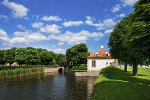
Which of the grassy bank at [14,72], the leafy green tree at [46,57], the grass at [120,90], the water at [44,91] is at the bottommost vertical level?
the water at [44,91]

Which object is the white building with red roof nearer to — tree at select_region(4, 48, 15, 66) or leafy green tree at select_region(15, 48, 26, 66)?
leafy green tree at select_region(15, 48, 26, 66)

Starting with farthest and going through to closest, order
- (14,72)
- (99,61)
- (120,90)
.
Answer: (99,61) → (14,72) → (120,90)

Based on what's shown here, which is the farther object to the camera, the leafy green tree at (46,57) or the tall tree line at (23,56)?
the leafy green tree at (46,57)

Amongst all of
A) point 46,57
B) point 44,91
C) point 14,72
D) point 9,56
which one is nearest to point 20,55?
point 9,56

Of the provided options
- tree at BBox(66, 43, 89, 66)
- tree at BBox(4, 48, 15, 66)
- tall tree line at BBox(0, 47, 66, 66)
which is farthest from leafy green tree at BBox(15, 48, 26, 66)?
tree at BBox(66, 43, 89, 66)

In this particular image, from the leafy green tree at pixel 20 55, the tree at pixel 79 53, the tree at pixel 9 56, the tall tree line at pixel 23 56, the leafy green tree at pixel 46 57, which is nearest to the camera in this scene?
the tree at pixel 79 53

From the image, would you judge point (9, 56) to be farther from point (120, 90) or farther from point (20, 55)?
point (120, 90)

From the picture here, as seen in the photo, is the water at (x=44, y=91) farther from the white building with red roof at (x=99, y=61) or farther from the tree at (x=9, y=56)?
the tree at (x=9, y=56)

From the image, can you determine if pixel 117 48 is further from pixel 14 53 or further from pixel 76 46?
pixel 14 53

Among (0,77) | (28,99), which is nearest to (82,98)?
(28,99)

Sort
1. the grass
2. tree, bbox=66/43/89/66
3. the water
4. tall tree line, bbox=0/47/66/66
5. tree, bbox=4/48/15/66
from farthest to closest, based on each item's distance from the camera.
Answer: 1. tree, bbox=4/48/15/66
2. tall tree line, bbox=0/47/66/66
3. tree, bbox=66/43/89/66
4. the water
5. the grass

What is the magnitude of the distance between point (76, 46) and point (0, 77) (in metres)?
30.6

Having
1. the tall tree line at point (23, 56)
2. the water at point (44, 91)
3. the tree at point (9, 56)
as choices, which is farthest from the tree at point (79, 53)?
the tree at point (9, 56)

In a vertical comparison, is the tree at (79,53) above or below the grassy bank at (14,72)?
above
